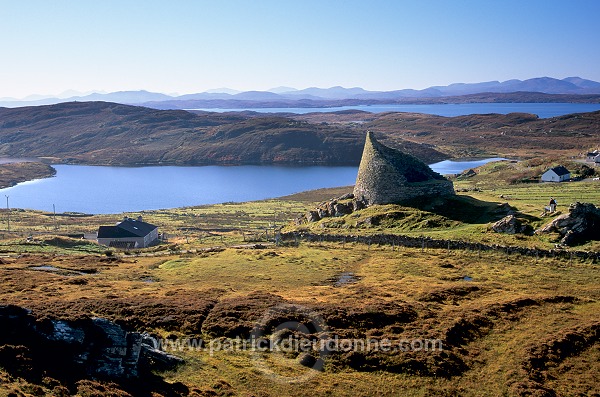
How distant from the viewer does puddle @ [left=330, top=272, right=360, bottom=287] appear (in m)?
41.1

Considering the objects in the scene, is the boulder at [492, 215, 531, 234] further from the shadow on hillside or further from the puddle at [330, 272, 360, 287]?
the puddle at [330, 272, 360, 287]

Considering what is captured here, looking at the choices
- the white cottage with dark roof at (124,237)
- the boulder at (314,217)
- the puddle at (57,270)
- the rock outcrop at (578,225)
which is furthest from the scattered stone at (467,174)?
the puddle at (57,270)

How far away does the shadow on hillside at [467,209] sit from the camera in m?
54.7

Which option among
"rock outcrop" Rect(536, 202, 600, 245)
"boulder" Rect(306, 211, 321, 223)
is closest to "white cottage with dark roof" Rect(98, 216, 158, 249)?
"boulder" Rect(306, 211, 321, 223)

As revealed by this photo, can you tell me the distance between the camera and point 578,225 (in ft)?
150

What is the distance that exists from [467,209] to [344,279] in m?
22.5

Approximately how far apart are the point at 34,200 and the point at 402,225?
436ft

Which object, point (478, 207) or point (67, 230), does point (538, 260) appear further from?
point (67, 230)

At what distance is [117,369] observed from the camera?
68.5ft

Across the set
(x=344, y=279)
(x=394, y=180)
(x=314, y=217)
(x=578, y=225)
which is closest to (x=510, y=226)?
(x=578, y=225)

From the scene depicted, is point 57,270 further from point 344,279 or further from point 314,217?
point 314,217

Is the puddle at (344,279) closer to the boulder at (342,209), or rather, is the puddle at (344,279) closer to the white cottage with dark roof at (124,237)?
the boulder at (342,209)

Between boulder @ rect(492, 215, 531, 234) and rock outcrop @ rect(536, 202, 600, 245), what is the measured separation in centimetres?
204

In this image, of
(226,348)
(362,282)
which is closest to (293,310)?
(226,348)
